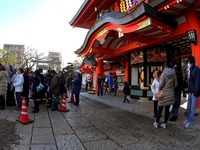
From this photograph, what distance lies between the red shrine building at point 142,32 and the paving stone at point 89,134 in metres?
4.50

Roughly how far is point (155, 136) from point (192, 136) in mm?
852

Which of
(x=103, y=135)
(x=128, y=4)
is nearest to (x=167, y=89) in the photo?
(x=103, y=135)

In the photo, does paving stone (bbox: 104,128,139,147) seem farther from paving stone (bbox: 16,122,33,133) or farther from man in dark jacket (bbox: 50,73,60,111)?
man in dark jacket (bbox: 50,73,60,111)

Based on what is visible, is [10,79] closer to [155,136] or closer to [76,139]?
[76,139]

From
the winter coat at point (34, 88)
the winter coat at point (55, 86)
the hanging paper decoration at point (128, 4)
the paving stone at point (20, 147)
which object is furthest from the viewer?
the hanging paper decoration at point (128, 4)

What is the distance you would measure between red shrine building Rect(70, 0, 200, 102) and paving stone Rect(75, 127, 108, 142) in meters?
4.50

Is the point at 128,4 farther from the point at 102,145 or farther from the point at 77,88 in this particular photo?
the point at 102,145

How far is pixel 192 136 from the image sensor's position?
14.0 feet

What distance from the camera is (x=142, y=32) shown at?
335 inches

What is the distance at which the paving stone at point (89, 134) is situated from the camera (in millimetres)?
4172

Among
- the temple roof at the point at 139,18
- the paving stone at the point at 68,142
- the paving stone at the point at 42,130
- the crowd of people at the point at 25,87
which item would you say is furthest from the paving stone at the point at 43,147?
the temple roof at the point at 139,18

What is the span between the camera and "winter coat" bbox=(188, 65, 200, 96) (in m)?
4.76

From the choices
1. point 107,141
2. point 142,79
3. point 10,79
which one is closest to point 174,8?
point 142,79

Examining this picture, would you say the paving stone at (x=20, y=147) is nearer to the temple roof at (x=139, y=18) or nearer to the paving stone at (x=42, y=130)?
the paving stone at (x=42, y=130)
